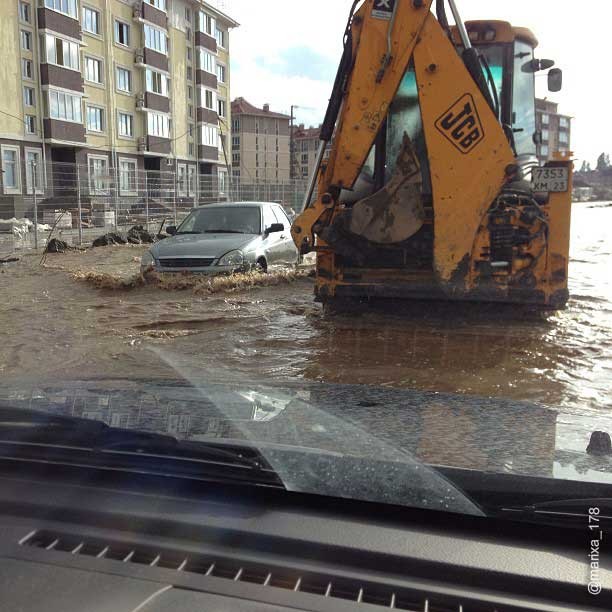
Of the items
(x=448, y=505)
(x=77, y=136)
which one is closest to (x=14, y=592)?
(x=448, y=505)

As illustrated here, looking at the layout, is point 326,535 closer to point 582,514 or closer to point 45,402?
point 582,514

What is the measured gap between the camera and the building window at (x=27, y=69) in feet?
114

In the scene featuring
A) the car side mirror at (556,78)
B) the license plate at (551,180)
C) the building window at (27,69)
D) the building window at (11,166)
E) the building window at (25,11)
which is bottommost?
the license plate at (551,180)

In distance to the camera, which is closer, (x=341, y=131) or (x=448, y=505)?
(x=448, y=505)

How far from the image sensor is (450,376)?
19.8 feet

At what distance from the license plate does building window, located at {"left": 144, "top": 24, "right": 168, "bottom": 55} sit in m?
42.1

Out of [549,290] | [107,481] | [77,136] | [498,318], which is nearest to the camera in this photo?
[107,481]

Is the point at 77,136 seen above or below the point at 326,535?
above

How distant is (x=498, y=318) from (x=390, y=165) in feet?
7.55

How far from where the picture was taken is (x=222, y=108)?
58.4 metres

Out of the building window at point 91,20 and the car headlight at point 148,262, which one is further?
the building window at point 91,20

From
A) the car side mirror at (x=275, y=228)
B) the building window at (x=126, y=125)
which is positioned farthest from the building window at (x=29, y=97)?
the car side mirror at (x=275, y=228)

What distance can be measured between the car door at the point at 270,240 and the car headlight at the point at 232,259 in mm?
917

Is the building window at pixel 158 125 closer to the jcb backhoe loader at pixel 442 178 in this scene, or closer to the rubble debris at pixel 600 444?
the jcb backhoe loader at pixel 442 178
